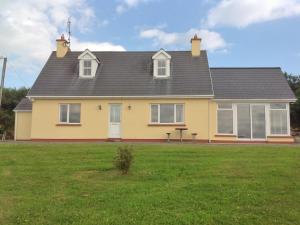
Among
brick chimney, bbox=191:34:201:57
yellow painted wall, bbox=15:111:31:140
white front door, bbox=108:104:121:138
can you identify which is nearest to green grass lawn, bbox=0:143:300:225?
white front door, bbox=108:104:121:138

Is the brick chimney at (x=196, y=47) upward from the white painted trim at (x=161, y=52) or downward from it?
upward

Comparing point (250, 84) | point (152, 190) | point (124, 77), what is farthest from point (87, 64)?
point (152, 190)

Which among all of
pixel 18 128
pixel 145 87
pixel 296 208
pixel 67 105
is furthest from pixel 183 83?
pixel 296 208

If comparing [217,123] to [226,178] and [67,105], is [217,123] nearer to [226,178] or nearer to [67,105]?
[67,105]

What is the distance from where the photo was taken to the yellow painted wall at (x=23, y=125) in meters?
31.9

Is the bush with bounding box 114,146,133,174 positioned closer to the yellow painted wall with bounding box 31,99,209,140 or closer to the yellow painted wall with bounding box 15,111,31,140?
the yellow painted wall with bounding box 31,99,209,140

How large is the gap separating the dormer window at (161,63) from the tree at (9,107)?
17776mm

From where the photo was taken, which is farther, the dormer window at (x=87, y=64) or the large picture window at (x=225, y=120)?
the dormer window at (x=87, y=64)

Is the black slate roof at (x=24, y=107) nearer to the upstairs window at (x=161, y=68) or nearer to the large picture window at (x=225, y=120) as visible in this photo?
the upstairs window at (x=161, y=68)

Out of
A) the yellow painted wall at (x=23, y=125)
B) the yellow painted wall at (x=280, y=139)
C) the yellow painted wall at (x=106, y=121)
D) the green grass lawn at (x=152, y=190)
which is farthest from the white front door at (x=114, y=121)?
the green grass lawn at (x=152, y=190)

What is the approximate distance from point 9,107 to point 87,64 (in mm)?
21496

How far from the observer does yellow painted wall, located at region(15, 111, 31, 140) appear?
3191 cm

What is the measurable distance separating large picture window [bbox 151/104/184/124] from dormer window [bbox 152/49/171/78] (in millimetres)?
2945

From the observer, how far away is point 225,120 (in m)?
28.2
